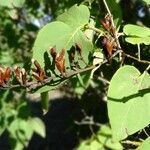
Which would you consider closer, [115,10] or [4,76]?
[4,76]

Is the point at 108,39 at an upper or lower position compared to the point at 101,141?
upper

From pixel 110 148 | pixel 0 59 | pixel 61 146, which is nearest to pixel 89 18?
pixel 0 59

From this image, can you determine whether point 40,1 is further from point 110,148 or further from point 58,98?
point 58,98

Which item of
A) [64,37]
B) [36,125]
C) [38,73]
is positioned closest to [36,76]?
[38,73]

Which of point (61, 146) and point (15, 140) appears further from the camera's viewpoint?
point (61, 146)

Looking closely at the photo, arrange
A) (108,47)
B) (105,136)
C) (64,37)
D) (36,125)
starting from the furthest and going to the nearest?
(105,136) → (36,125) → (64,37) → (108,47)

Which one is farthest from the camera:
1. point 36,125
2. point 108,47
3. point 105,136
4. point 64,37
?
point 105,136

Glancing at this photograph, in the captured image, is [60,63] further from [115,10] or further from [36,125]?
[36,125]

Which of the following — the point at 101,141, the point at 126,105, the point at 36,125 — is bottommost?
the point at 101,141
